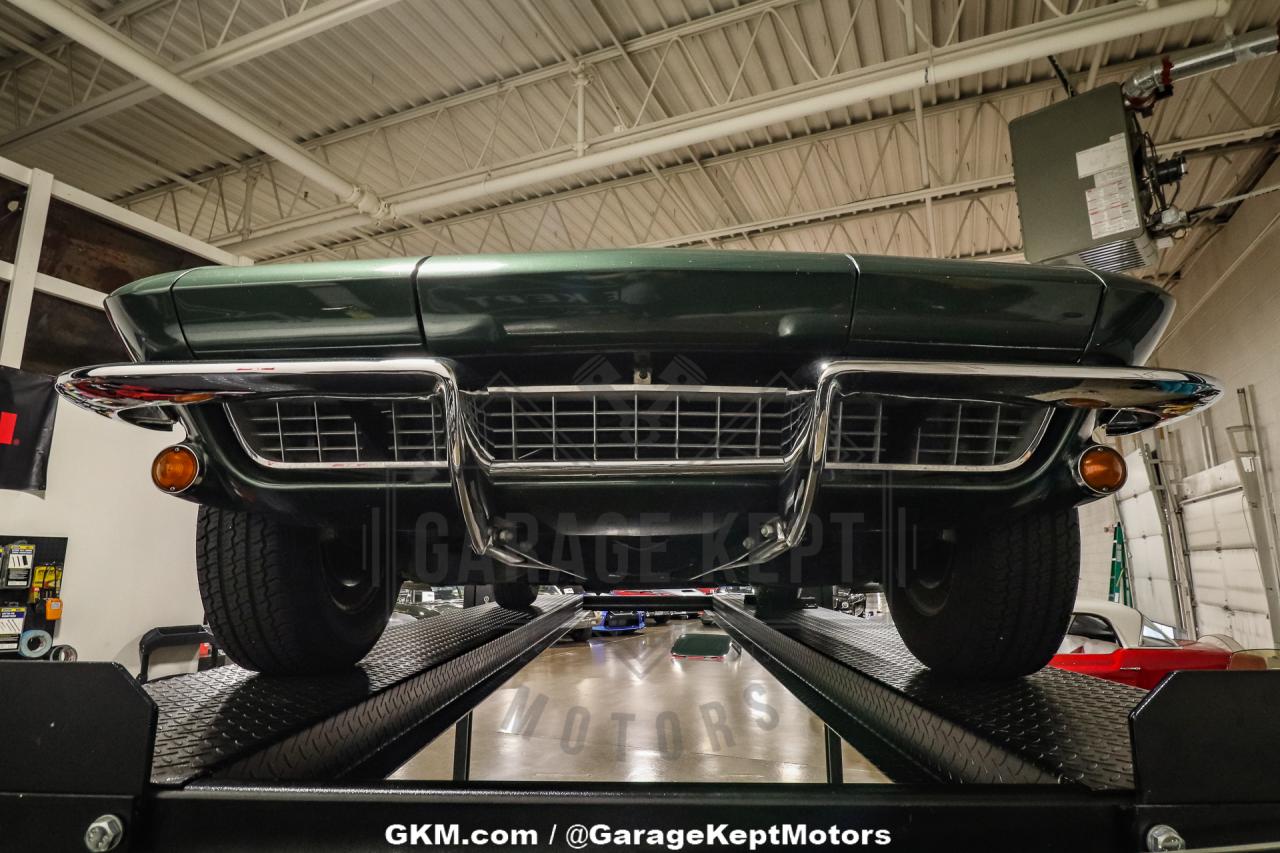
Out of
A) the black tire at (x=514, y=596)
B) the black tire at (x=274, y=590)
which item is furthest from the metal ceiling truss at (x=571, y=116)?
the black tire at (x=274, y=590)

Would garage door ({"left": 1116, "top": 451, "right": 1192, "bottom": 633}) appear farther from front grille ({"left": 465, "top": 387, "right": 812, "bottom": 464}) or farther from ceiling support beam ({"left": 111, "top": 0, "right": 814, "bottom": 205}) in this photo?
front grille ({"left": 465, "top": 387, "right": 812, "bottom": 464})

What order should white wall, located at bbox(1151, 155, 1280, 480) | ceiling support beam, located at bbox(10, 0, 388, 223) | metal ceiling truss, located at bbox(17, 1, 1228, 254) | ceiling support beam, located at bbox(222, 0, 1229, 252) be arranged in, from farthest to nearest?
white wall, located at bbox(1151, 155, 1280, 480) → metal ceiling truss, located at bbox(17, 1, 1228, 254) → ceiling support beam, located at bbox(10, 0, 388, 223) → ceiling support beam, located at bbox(222, 0, 1229, 252)

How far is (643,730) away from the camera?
16.3 feet

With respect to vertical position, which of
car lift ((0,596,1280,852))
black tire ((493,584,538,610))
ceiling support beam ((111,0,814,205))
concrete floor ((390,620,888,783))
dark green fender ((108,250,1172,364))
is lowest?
concrete floor ((390,620,888,783))

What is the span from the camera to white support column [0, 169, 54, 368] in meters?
4.33

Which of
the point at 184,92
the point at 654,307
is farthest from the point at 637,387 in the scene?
the point at 184,92

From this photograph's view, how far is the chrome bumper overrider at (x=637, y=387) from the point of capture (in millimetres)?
1073

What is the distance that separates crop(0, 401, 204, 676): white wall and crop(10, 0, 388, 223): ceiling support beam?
2.68 m

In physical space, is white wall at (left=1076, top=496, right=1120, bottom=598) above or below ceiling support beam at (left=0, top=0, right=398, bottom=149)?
below

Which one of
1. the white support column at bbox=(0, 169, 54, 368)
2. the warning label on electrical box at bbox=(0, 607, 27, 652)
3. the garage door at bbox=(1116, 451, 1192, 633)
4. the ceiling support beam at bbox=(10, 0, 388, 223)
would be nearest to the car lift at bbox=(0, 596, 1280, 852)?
the warning label on electrical box at bbox=(0, 607, 27, 652)

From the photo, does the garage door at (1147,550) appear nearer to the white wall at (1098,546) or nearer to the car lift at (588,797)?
the white wall at (1098,546)

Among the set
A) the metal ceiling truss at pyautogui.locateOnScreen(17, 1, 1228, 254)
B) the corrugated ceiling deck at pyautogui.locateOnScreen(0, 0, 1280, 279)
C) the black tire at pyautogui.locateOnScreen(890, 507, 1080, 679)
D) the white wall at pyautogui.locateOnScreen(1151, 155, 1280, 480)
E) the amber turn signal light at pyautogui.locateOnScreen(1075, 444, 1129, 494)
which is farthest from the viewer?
the white wall at pyautogui.locateOnScreen(1151, 155, 1280, 480)

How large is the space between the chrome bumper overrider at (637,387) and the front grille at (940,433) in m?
0.09

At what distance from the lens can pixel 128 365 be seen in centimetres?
109
